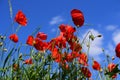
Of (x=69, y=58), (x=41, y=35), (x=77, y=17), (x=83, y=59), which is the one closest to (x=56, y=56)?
(x=69, y=58)

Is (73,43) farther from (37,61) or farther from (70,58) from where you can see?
(37,61)

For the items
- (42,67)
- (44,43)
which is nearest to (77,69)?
(42,67)

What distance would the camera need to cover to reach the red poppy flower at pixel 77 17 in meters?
3.09

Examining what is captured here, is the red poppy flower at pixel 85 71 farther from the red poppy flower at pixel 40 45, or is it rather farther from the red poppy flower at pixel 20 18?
the red poppy flower at pixel 20 18

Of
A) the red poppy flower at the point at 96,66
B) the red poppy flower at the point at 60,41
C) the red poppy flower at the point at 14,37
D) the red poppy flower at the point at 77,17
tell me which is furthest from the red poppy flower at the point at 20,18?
the red poppy flower at the point at 96,66

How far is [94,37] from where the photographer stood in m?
3.26

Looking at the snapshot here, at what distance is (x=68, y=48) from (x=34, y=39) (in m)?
0.55

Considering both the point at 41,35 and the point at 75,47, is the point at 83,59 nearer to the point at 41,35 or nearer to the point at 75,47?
the point at 75,47

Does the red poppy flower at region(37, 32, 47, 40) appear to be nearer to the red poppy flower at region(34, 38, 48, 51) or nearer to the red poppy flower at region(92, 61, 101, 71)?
the red poppy flower at region(34, 38, 48, 51)

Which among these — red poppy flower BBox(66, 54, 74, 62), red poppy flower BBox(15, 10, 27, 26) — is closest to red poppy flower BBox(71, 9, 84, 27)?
red poppy flower BBox(66, 54, 74, 62)

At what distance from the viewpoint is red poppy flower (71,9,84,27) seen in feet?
10.2

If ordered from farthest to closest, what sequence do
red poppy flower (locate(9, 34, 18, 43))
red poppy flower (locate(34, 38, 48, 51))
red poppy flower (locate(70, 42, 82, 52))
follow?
red poppy flower (locate(9, 34, 18, 43))
red poppy flower (locate(34, 38, 48, 51))
red poppy flower (locate(70, 42, 82, 52))

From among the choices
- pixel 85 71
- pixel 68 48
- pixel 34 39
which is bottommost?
pixel 85 71

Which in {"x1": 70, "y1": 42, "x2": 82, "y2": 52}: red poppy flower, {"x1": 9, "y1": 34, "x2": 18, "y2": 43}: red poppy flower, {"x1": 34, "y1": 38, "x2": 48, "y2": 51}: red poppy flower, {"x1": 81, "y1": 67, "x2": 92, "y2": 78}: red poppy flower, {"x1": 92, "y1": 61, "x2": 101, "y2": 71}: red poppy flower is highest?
{"x1": 9, "y1": 34, "x2": 18, "y2": 43}: red poppy flower
